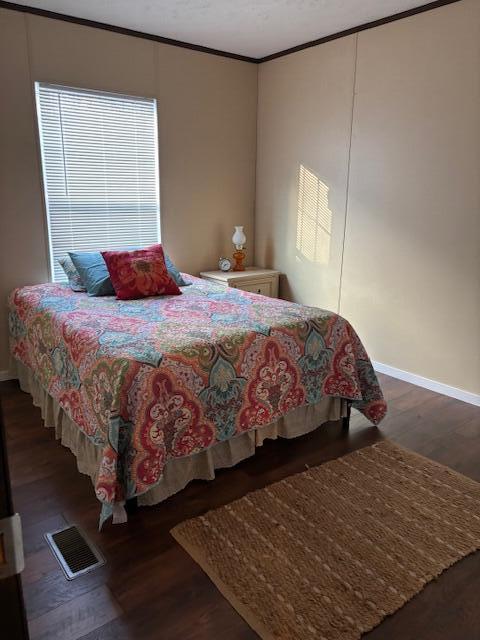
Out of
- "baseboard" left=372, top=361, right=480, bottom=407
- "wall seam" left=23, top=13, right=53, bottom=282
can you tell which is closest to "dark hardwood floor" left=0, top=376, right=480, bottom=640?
"baseboard" left=372, top=361, right=480, bottom=407

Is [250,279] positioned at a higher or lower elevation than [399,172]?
lower

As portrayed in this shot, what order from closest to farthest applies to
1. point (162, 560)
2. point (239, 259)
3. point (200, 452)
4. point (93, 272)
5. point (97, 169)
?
point (162, 560) → point (200, 452) → point (93, 272) → point (97, 169) → point (239, 259)

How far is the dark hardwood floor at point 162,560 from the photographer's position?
61.2 inches

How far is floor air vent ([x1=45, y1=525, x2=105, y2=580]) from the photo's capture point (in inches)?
70.6

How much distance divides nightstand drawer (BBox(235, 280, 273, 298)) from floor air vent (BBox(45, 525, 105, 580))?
8.54 feet

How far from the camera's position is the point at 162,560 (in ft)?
6.00

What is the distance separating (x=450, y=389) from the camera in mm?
3363

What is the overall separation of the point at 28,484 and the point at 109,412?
73 cm

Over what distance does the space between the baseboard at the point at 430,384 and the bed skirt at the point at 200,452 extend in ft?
3.21

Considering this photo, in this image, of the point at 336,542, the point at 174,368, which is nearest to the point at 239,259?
the point at 174,368

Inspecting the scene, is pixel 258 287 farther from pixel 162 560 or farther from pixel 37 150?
pixel 162 560

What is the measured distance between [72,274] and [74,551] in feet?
6.79

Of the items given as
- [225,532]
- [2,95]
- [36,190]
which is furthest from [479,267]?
[2,95]

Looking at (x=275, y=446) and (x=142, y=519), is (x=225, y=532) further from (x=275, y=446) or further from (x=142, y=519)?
(x=275, y=446)
